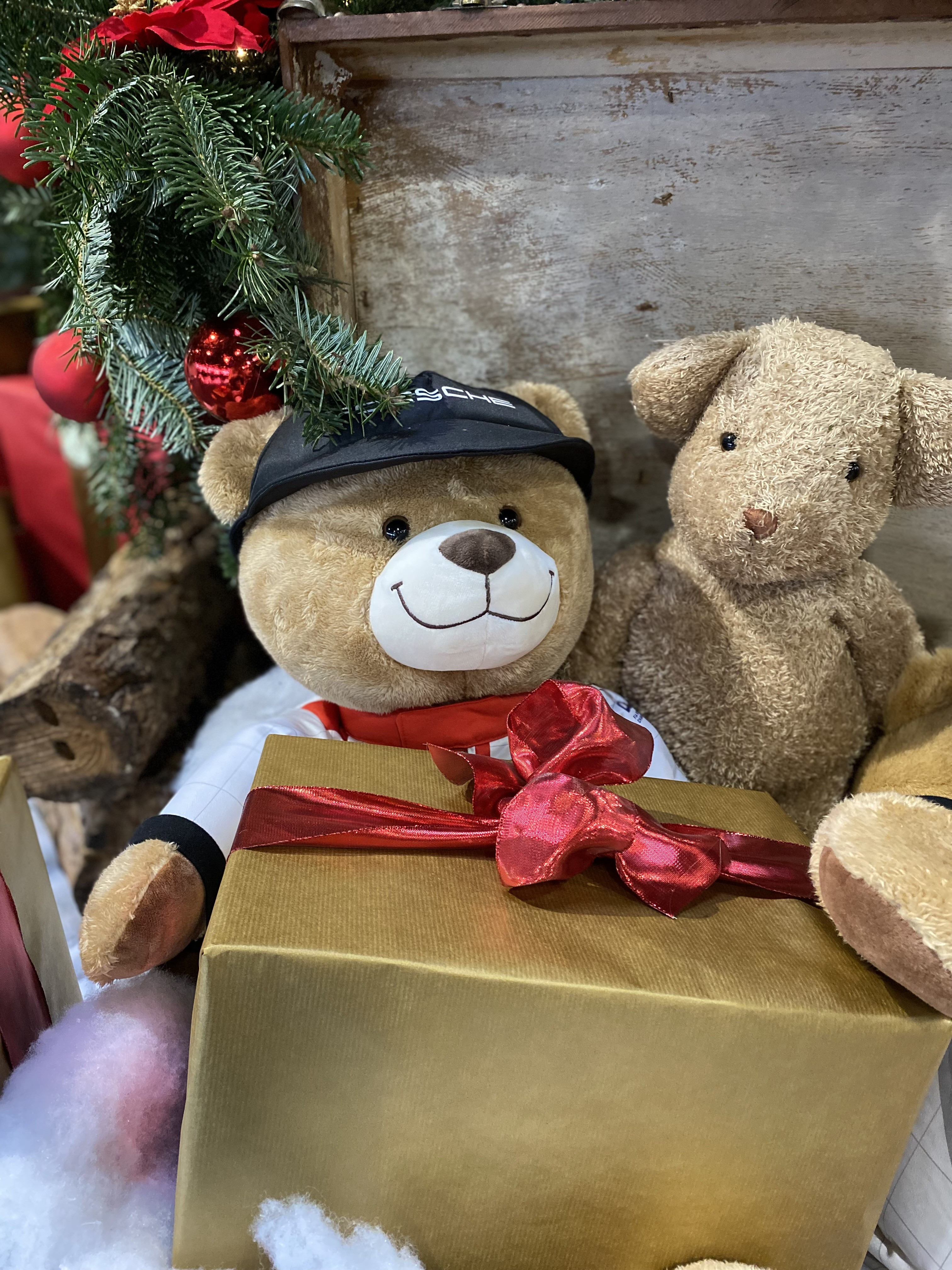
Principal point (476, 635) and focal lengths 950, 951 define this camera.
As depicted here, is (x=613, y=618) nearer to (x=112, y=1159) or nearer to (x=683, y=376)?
(x=683, y=376)

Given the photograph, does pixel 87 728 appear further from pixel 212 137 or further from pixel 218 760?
pixel 212 137

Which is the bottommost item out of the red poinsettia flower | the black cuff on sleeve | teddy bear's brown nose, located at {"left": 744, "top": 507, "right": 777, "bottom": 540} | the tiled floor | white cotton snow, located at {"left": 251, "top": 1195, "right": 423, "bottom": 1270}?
the tiled floor

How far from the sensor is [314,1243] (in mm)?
631

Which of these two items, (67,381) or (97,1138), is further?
(67,381)

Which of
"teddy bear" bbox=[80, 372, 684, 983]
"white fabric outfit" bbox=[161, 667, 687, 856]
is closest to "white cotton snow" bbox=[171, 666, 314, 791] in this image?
"white fabric outfit" bbox=[161, 667, 687, 856]

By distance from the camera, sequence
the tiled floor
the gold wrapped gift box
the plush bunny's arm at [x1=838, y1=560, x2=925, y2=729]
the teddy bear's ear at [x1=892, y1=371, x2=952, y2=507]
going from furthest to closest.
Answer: the plush bunny's arm at [x1=838, y1=560, x2=925, y2=729] < the teddy bear's ear at [x1=892, y1=371, x2=952, y2=507] < the tiled floor < the gold wrapped gift box

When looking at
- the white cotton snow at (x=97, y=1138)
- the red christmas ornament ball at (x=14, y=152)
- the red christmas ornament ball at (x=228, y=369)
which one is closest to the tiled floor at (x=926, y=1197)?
the white cotton snow at (x=97, y=1138)

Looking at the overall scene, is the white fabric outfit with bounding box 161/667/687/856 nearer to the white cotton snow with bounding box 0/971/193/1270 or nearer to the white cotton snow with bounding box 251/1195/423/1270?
the white cotton snow with bounding box 0/971/193/1270

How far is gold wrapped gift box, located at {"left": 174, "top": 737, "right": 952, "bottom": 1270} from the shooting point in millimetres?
590

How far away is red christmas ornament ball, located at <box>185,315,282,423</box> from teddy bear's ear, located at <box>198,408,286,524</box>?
24 mm

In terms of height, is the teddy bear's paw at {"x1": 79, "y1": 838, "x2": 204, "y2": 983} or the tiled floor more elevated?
the teddy bear's paw at {"x1": 79, "y1": 838, "x2": 204, "y2": 983}

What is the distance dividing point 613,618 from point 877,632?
0.26m

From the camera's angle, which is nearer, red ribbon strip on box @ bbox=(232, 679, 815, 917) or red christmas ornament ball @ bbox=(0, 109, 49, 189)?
red ribbon strip on box @ bbox=(232, 679, 815, 917)

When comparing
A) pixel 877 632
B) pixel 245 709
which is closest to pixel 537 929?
pixel 877 632
